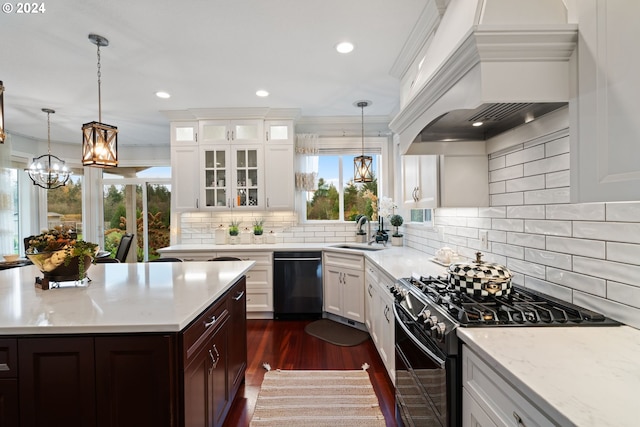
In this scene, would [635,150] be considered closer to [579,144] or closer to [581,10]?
[579,144]

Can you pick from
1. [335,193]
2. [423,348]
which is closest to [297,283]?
[335,193]

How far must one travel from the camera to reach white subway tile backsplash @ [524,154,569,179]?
52.1 inches

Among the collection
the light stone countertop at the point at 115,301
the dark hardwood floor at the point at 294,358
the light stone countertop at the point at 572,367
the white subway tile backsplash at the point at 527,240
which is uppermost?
the white subway tile backsplash at the point at 527,240

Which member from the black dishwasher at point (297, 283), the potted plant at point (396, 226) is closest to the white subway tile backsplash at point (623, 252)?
the potted plant at point (396, 226)

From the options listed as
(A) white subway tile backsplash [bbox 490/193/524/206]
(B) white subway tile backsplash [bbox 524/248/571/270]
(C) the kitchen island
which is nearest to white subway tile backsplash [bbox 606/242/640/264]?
(B) white subway tile backsplash [bbox 524/248/571/270]

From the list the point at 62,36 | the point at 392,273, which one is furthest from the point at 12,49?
the point at 392,273

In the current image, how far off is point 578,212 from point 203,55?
279cm

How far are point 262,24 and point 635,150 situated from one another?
220 cm

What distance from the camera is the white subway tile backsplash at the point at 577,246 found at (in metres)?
1.13

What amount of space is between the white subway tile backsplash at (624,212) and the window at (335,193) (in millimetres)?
3226

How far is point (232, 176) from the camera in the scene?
388cm

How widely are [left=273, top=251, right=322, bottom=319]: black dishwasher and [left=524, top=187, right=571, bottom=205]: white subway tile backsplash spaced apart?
7.80 feet

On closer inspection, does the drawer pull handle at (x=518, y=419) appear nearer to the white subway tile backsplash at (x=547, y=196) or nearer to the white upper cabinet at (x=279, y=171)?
the white subway tile backsplash at (x=547, y=196)

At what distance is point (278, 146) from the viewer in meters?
3.86
